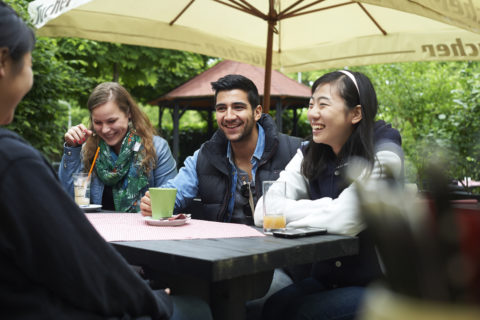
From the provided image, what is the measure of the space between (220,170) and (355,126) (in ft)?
3.23

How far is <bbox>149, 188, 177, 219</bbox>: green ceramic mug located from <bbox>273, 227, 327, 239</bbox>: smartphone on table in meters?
0.63

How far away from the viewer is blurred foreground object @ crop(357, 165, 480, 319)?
578 millimetres

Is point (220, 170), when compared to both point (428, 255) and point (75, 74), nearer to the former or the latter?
point (428, 255)

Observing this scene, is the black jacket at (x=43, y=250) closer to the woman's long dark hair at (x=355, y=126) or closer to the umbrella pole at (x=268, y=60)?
the woman's long dark hair at (x=355, y=126)

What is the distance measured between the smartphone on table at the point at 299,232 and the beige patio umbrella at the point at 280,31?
2.65 metres

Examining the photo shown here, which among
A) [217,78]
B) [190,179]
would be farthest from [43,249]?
[217,78]

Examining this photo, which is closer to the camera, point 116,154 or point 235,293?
point 235,293

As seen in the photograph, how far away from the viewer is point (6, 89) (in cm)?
134

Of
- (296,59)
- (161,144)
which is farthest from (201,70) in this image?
(161,144)

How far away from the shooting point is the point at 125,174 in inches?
145

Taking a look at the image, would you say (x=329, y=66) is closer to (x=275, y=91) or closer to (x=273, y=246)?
(x=273, y=246)

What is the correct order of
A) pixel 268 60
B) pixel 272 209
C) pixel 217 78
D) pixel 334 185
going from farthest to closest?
pixel 217 78
pixel 268 60
pixel 334 185
pixel 272 209

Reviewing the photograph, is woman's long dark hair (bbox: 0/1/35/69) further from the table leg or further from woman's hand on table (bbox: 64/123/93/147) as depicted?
woman's hand on table (bbox: 64/123/93/147)

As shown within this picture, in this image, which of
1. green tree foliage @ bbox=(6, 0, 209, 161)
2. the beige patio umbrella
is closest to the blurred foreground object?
the beige patio umbrella
